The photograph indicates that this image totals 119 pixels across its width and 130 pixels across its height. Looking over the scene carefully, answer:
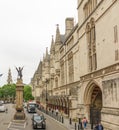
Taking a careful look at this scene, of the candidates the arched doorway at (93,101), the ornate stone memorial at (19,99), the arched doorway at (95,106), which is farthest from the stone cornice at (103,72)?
the ornate stone memorial at (19,99)

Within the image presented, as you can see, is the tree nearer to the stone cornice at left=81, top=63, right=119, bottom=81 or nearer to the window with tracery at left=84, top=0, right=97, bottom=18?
the stone cornice at left=81, top=63, right=119, bottom=81

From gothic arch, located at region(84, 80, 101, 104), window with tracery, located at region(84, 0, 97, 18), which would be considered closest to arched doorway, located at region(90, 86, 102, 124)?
gothic arch, located at region(84, 80, 101, 104)

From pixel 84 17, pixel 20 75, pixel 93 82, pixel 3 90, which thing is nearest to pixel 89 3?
pixel 84 17

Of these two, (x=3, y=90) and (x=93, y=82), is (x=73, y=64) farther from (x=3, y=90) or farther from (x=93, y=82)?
(x=3, y=90)

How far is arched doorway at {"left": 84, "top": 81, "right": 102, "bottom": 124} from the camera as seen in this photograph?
38938 mm

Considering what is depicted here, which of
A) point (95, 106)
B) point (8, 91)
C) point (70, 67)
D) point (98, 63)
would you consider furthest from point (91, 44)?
point (8, 91)

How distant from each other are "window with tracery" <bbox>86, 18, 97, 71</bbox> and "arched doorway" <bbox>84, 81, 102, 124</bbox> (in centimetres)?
229

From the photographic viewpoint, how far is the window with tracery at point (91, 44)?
37844 millimetres

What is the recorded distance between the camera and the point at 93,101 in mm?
41250

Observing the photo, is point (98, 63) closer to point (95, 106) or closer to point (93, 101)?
point (93, 101)

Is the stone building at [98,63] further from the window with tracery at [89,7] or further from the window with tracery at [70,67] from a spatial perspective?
the window with tracery at [70,67]

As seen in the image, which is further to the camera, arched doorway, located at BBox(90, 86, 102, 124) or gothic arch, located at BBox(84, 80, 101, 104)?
arched doorway, located at BBox(90, 86, 102, 124)

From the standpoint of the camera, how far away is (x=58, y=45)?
3044 inches

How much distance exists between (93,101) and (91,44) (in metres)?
7.53
